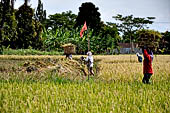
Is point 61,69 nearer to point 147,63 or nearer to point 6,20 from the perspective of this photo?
point 147,63

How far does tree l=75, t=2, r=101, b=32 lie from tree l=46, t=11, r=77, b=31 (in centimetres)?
982

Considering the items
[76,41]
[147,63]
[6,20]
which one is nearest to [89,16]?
[76,41]

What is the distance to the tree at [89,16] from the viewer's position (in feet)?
157

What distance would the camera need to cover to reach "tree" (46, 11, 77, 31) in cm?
5872

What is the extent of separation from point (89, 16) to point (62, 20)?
12.3 meters

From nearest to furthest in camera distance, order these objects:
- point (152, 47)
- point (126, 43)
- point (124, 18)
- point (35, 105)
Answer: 1. point (35, 105)
2. point (152, 47)
3. point (124, 18)
4. point (126, 43)

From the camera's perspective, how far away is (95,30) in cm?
4728

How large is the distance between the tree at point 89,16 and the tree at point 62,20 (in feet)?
32.2

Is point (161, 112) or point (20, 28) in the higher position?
point (20, 28)

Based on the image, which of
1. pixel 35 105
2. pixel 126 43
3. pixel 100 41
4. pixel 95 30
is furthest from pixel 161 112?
pixel 126 43

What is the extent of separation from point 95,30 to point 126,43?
30.2 metres

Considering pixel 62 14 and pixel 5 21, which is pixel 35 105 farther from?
pixel 62 14

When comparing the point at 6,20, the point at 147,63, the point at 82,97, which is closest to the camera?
the point at 82,97

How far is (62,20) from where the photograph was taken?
193ft
